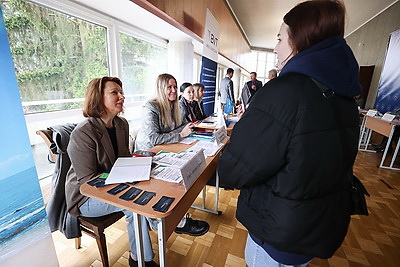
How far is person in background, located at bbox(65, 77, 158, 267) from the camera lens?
1.12 m

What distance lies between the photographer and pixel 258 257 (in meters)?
0.78

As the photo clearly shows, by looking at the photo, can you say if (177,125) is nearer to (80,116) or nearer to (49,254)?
(80,116)

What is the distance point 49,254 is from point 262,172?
150 centimetres

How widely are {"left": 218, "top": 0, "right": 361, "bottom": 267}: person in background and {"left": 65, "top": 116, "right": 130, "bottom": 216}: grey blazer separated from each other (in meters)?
0.89

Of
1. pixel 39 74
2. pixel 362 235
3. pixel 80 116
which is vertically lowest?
pixel 362 235

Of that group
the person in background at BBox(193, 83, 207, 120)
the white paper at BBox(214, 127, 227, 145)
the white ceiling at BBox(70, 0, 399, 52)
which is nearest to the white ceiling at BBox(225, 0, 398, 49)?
the white ceiling at BBox(70, 0, 399, 52)

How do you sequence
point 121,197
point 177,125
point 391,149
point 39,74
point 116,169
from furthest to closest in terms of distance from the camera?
point 391,149, point 177,125, point 39,74, point 116,169, point 121,197

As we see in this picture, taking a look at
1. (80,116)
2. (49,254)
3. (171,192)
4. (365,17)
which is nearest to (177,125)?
(80,116)

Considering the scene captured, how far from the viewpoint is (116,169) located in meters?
1.00

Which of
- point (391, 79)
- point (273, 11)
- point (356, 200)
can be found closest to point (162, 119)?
point (356, 200)

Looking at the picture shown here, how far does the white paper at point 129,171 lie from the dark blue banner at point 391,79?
5576 millimetres

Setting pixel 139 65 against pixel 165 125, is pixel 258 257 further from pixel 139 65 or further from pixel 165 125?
pixel 139 65

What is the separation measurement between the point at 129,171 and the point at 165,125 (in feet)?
3.12

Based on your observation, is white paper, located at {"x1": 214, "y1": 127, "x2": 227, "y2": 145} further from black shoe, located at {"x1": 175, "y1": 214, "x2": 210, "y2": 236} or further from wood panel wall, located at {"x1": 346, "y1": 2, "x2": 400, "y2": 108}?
wood panel wall, located at {"x1": 346, "y1": 2, "x2": 400, "y2": 108}
